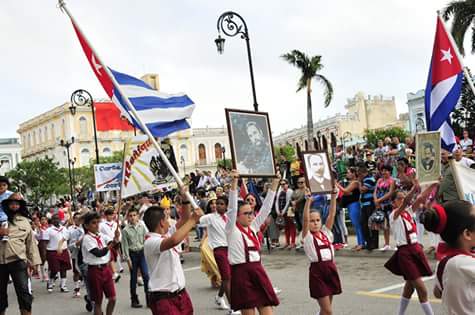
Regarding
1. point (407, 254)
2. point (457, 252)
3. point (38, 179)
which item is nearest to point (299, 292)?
point (407, 254)

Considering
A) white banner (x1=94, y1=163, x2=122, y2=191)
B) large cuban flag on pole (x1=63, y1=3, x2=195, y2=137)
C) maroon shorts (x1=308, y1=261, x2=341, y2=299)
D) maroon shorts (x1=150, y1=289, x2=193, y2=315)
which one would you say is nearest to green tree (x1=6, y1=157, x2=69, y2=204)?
white banner (x1=94, y1=163, x2=122, y2=191)

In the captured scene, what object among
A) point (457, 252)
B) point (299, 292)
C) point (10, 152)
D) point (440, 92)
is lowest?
point (299, 292)

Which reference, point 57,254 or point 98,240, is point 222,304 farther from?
point 57,254

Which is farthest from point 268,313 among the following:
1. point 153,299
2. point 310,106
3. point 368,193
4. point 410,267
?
point 310,106

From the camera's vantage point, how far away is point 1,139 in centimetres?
12369

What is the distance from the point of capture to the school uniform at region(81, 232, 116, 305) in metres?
8.33

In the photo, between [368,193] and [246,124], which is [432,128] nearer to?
[246,124]

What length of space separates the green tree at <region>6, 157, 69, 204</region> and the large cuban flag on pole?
63664 mm

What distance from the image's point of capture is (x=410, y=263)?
6.86m

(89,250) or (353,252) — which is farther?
(353,252)

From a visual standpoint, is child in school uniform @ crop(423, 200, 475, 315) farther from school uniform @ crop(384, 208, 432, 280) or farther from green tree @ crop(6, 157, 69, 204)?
green tree @ crop(6, 157, 69, 204)

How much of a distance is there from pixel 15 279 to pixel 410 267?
16.7ft

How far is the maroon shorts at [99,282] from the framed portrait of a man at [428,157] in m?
4.48

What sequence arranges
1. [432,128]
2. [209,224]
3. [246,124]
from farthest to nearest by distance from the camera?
[209,224] → [432,128] → [246,124]
